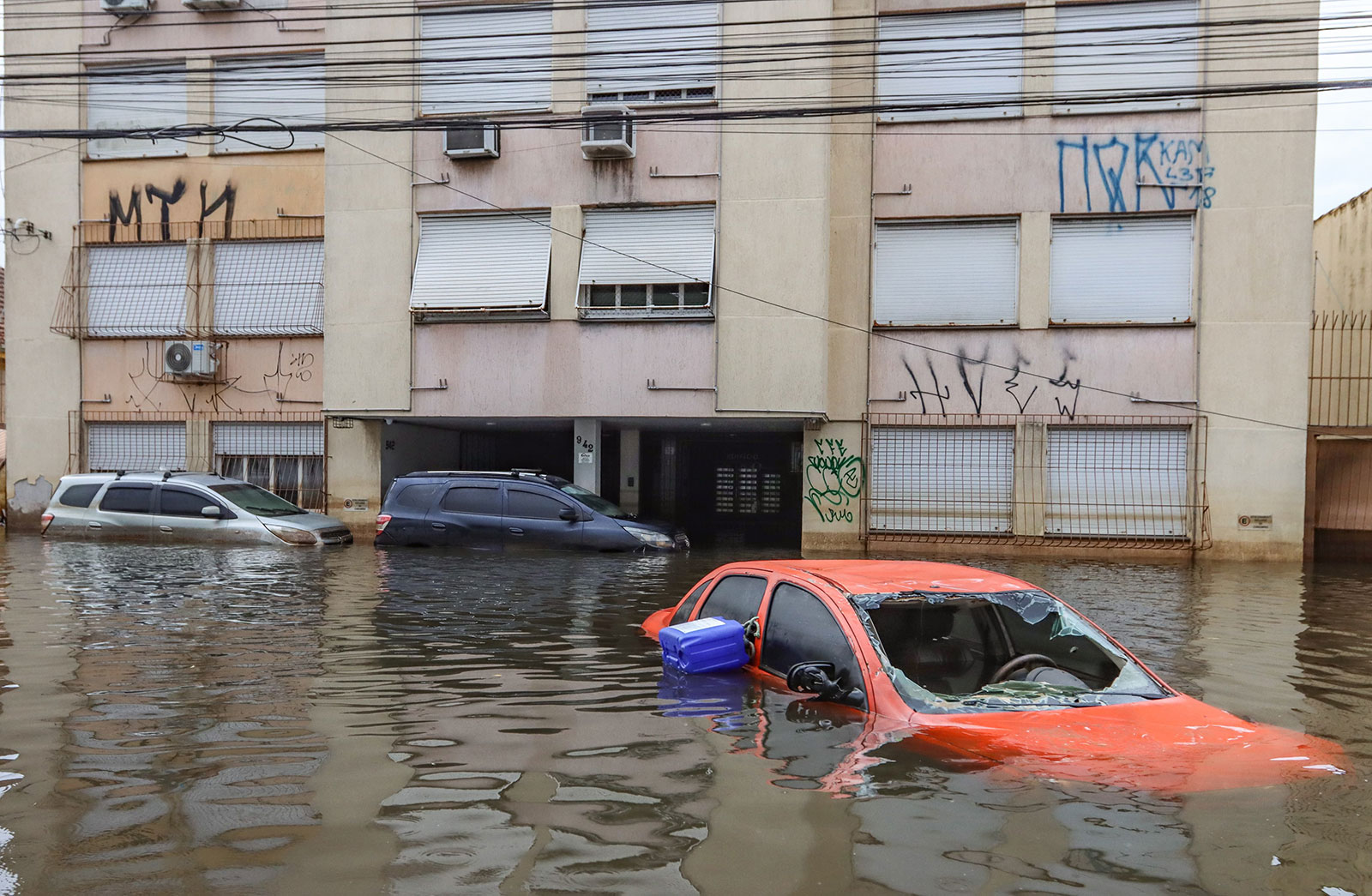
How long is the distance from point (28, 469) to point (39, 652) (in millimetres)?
15021

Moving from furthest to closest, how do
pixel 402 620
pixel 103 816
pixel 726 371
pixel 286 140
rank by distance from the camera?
pixel 286 140
pixel 726 371
pixel 402 620
pixel 103 816

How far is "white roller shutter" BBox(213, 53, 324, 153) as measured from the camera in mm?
19266

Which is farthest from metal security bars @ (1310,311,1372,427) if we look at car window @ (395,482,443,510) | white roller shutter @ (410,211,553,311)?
car window @ (395,482,443,510)

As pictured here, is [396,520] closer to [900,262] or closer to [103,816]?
[900,262]

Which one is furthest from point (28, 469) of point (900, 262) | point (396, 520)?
point (900, 262)

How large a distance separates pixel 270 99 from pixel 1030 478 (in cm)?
1504

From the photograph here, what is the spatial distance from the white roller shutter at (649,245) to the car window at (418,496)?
435cm

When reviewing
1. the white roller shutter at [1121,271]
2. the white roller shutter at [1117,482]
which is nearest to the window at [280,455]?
the white roller shutter at [1117,482]

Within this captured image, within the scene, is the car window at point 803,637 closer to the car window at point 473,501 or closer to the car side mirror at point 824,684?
the car side mirror at point 824,684

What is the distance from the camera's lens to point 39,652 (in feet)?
25.2

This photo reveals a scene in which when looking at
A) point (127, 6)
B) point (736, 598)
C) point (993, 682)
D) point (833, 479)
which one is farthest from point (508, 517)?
point (127, 6)

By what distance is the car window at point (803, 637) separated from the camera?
5.23 meters

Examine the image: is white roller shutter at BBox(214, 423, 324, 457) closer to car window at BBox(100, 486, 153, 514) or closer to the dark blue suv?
car window at BBox(100, 486, 153, 514)

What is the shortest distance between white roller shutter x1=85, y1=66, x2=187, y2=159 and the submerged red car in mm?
18256
